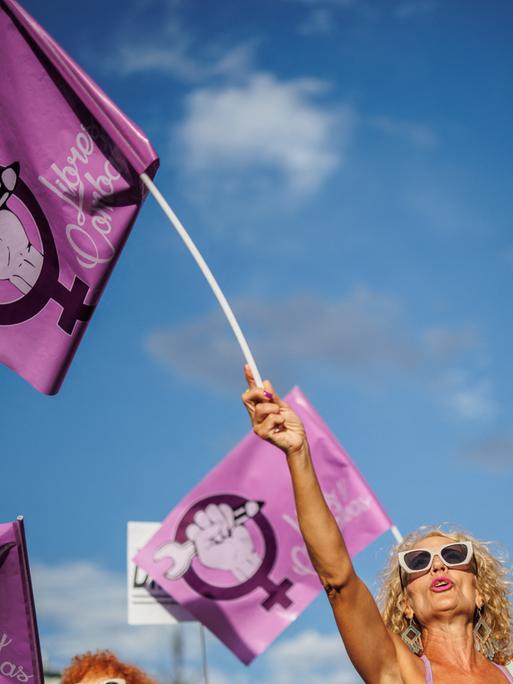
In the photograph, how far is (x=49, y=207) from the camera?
5.77m

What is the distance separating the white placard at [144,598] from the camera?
37.5ft

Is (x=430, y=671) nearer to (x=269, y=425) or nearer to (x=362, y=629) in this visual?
(x=362, y=629)

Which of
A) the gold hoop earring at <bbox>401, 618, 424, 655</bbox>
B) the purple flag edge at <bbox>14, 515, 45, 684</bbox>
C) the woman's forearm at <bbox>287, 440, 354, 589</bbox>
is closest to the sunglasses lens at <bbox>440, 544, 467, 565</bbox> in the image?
the gold hoop earring at <bbox>401, 618, 424, 655</bbox>

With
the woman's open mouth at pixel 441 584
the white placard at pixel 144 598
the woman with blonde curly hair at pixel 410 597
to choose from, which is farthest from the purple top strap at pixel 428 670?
the white placard at pixel 144 598

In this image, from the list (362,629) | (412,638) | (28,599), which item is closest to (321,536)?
(362,629)

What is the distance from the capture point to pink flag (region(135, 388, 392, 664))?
11.2 metres

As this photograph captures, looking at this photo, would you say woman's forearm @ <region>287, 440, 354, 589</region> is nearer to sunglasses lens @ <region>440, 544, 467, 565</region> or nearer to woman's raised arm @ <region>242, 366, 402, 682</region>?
woman's raised arm @ <region>242, 366, 402, 682</region>

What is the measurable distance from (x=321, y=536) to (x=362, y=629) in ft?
1.15

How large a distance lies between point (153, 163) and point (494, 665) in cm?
295

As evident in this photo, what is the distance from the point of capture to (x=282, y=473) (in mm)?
11633

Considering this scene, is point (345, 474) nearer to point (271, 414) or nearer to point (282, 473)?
point (282, 473)

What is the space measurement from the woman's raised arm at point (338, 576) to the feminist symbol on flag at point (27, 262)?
242cm

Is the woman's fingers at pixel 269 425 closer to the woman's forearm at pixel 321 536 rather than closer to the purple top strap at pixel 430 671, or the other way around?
the woman's forearm at pixel 321 536

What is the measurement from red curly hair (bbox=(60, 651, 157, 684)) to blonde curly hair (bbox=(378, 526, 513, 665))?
16.0 feet
